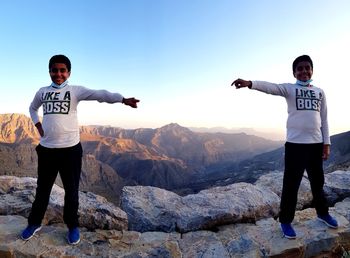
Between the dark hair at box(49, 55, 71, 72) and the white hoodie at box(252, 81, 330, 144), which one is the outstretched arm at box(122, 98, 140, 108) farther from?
the white hoodie at box(252, 81, 330, 144)

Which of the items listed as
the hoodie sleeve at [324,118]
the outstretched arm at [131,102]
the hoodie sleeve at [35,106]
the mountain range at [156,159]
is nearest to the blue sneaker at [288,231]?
the hoodie sleeve at [324,118]

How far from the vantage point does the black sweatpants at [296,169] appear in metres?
3.82

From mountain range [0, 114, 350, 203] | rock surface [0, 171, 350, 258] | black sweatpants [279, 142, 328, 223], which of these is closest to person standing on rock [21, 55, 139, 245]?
rock surface [0, 171, 350, 258]

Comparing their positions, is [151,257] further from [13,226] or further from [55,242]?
[13,226]

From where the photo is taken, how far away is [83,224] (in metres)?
4.09

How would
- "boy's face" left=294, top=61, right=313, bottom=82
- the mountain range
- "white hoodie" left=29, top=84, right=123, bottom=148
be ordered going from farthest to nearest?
the mountain range → "boy's face" left=294, top=61, right=313, bottom=82 → "white hoodie" left=29, top=84, right=123, bottom=148

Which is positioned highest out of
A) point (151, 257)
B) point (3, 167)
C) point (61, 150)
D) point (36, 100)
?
point (36, 100)

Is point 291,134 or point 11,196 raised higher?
point 291,134

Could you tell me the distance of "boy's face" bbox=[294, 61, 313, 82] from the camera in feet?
12.9

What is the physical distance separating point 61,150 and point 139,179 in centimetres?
11554

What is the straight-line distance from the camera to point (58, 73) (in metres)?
3.65

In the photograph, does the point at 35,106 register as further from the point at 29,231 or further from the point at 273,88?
the point at 273,88

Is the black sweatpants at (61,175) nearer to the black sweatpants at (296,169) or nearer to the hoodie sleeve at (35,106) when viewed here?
the hoodie sleeve at (35,106)

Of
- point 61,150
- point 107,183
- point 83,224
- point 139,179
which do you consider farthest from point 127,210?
point 139,179
